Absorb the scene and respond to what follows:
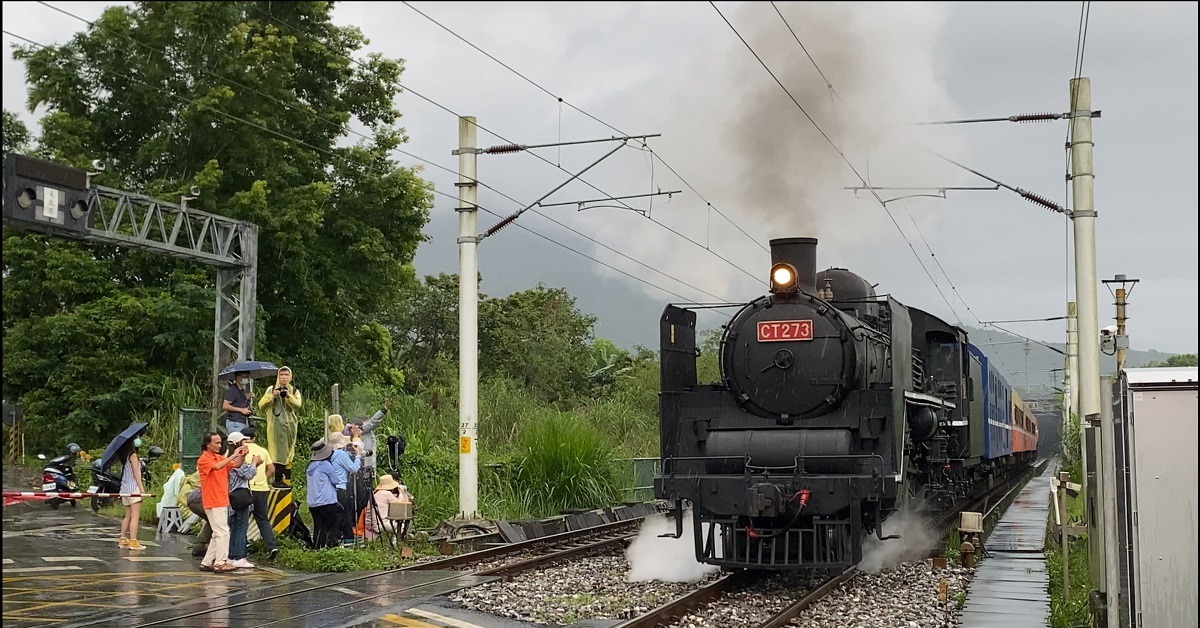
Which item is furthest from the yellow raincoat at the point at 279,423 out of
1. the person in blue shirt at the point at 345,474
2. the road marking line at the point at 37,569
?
the road marking line at the point at 37,569

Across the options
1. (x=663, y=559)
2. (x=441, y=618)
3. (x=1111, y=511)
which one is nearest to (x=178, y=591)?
(x=441, y=618)

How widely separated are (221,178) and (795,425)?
16408 mm

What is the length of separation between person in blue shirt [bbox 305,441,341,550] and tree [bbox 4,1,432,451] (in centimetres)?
1052

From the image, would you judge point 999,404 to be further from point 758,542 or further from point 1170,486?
point 1170,486

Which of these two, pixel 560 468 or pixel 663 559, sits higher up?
pixel 560 468

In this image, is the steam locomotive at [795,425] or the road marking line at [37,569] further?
the road marking line at [37,569]

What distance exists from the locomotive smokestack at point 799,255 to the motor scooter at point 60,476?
967 cm

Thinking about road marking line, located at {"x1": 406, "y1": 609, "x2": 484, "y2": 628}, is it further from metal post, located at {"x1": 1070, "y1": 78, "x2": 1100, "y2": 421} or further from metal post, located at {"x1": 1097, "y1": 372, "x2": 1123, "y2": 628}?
metal post, located at {"x1": 1070, "y1": 78, "x2": 1100, "y2": 421}

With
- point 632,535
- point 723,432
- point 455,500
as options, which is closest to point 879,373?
point 723,432

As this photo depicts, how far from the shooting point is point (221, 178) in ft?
75.0

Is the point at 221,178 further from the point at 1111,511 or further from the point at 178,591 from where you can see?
the point at 1111,511

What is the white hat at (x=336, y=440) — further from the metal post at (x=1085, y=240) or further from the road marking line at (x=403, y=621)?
the metal post at (x=1085, y=240)

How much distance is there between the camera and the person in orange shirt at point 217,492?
11008 mm

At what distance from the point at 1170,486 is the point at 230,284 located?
53.4ft
